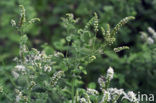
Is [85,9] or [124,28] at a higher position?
[85,9]

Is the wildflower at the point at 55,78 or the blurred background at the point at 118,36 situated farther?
the blurred background at the point at 118,36

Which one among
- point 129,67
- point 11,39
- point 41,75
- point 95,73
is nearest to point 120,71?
→ point 129,67

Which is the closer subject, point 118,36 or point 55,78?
point 55,78

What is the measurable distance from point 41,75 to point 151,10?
191 cm

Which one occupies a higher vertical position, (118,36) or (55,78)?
(118,36)

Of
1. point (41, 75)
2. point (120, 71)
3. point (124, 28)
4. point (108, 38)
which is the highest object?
point (124, 28)

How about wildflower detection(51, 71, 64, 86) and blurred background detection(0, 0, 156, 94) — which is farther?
blurred background detection(0, 0, 156, 94)

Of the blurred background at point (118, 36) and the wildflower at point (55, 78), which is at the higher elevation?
the blurred background at point (118, 36)

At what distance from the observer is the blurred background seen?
305cm

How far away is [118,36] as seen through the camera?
11.5ft

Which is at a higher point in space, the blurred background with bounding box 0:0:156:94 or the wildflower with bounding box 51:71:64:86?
the blurred background with bounding box 0:0:156:94

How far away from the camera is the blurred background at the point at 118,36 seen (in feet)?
10.0

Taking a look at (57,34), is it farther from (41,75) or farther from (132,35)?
(41,75)

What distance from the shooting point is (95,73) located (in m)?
3.59
